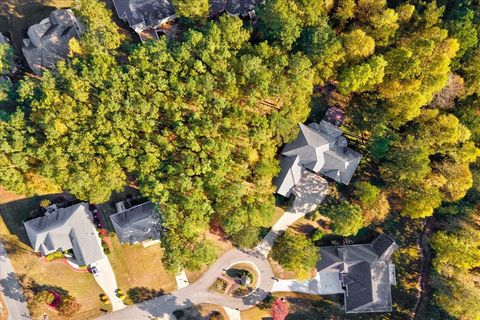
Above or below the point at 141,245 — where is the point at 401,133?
above

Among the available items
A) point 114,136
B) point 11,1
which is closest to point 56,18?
point 11,1

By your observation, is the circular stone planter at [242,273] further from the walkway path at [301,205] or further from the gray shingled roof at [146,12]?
the gray shingled roof at [146,12]

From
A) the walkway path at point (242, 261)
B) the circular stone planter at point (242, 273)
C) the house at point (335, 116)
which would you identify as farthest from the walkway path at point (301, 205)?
the house at point (335, 116)

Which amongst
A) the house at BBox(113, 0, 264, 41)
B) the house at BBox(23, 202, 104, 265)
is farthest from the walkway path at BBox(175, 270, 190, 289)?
the house at BBox(113, 0, 264, 41)

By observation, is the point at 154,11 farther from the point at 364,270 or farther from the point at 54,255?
the point at 364,270

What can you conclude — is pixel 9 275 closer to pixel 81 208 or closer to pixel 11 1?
pixel 81 208

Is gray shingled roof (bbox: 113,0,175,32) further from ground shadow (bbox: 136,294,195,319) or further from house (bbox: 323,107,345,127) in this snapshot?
ground shadow (bbox: 136,294,195,319)

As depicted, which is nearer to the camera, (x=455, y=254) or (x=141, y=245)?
(x=455, y=254)
